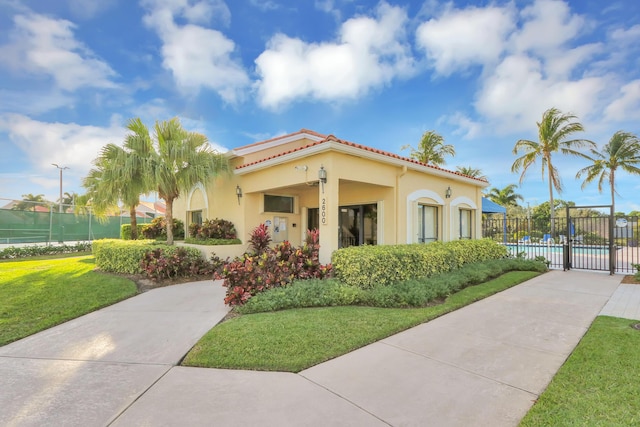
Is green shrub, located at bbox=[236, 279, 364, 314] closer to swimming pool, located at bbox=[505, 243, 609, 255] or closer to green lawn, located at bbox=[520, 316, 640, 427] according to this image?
green lawn, located at bbox=[520, 316, 640, 427]

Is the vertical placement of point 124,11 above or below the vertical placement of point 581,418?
above

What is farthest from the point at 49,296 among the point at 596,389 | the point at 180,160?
the point at 596,389

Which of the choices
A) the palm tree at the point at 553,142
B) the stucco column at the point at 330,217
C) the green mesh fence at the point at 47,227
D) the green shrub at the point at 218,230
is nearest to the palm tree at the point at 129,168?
the green shrub at the point at 218,230

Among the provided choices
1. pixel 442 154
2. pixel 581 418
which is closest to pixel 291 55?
pixel 581 418

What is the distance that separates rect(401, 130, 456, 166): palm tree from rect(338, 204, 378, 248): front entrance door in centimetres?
1606

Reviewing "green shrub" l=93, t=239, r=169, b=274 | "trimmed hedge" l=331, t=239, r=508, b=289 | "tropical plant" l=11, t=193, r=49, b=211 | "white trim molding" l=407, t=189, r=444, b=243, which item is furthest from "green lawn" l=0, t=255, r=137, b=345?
"tropical plant" l=11, t=193, r=49, b=211

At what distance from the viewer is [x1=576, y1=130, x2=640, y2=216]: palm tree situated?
2289 centimetres

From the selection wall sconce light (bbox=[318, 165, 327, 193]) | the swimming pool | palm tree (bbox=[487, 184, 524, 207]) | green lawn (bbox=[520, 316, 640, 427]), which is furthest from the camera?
palm tree (bbox=[487, 184, 524, 207])

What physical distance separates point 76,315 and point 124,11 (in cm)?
872

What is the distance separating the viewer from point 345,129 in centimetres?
1681

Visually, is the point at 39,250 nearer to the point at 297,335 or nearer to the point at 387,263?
the point at 297,335

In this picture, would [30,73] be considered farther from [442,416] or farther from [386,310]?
[442,416]

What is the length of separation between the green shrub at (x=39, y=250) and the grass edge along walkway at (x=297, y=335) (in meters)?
17.4

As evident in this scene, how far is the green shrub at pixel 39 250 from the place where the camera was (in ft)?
50.5
